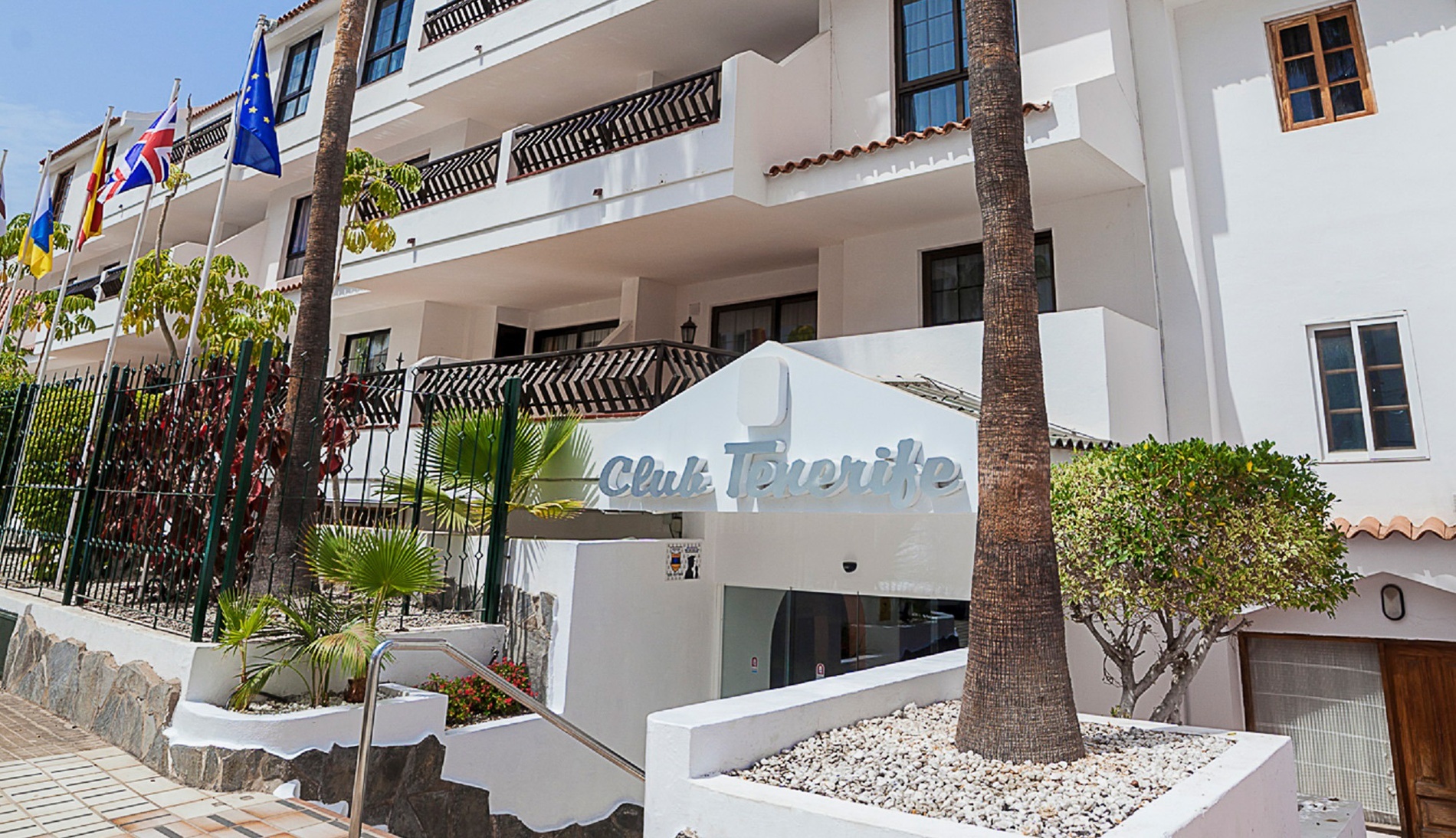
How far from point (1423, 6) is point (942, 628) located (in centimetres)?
897

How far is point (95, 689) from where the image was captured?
7445mm

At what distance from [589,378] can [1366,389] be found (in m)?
9.39

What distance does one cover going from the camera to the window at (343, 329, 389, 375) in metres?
18.2

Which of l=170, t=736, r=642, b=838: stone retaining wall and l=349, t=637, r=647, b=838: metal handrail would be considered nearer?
l=349, t=637, r=647, b=838: metal handrail

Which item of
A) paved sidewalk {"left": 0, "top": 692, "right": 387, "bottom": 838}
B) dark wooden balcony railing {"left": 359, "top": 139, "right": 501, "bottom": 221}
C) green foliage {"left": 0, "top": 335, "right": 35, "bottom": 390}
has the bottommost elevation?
paved sidewalk {"left": 0, "top": 692, "right": 387, "bottom": 838}

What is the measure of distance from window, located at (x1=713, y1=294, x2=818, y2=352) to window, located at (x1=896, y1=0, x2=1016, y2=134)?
3.26 m

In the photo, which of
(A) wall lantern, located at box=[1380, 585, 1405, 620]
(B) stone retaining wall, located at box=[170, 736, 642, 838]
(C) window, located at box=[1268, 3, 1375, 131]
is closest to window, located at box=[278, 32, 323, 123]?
(B) stone retaining wall, located at box=[170, 736, 642, 838]

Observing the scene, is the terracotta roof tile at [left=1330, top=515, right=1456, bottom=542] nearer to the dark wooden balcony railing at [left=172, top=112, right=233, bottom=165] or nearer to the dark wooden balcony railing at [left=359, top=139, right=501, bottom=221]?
the dark wooden balcony railing at [left=359, top=139, right=501, bottom=221]

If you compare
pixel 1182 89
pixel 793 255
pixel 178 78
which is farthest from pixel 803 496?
pixel 178 78

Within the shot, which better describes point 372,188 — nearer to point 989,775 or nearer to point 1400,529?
point 989,775

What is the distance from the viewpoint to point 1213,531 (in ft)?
20.0

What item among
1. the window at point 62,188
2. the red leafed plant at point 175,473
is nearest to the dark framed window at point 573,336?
the red leafed plant at point 175,473

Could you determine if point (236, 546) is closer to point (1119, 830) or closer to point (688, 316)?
point (1119, 830)

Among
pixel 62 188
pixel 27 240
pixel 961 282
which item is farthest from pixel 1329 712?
pixel 62 188
